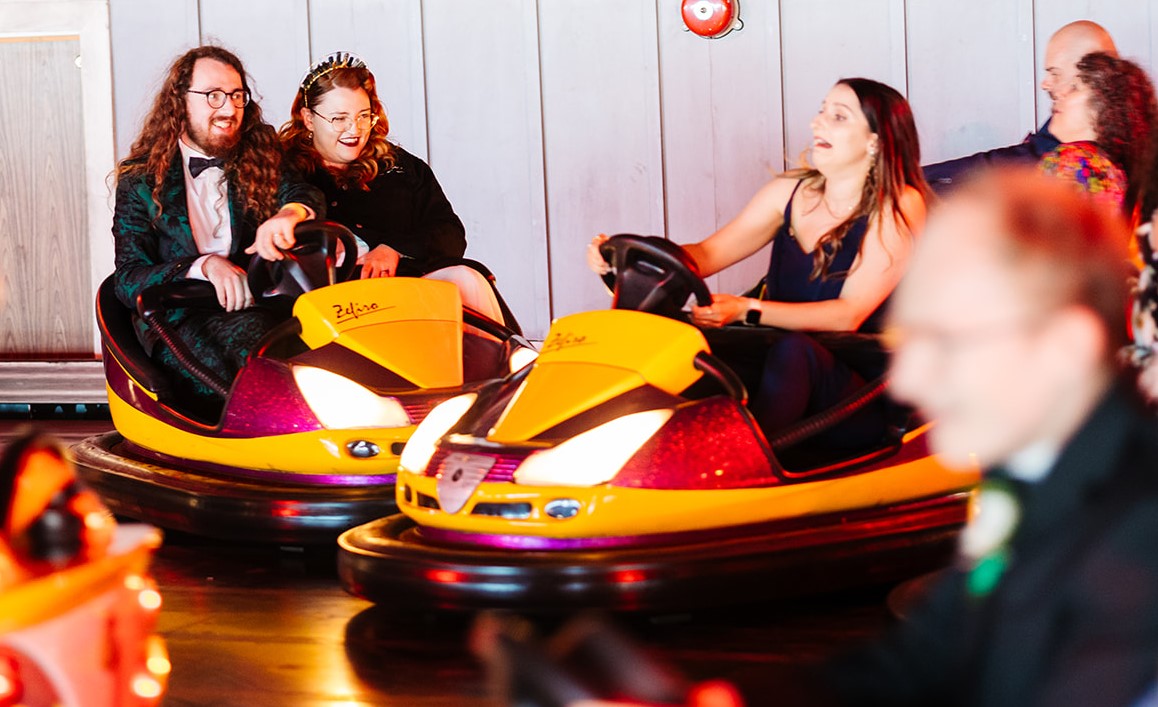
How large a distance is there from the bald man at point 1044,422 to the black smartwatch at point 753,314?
179cm

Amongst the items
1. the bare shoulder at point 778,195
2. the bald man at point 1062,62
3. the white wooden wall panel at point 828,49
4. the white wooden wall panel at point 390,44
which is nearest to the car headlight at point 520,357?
the bare shoulder at point 778,195

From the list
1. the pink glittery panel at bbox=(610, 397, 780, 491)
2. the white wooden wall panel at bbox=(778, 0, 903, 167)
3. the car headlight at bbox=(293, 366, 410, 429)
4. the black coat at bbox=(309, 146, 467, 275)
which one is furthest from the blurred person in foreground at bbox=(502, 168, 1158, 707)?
the white wooden wall panel at bbox=(778, 0, 903, 167)

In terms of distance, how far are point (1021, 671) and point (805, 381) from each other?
159 centimetres

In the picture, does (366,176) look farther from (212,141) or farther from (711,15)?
(711,15)

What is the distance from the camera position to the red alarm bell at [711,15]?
5.05 m

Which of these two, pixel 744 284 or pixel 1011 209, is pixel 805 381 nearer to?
pixel 1011 209

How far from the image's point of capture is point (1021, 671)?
87 centimetres

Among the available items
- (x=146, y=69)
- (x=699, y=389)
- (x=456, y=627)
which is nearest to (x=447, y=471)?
(x=456, y=627)

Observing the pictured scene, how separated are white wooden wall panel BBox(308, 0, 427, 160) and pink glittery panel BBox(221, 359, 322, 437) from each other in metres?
2.67

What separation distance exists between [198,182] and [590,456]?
1577mm

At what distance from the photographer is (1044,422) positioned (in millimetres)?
858

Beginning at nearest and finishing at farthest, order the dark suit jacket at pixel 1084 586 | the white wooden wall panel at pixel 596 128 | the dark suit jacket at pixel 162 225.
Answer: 1. the dark suit jacket at pixel 1084 586
2. the dark suit jacket at pixel 162 225
3. the white wooden wall panel at pixel 596 128

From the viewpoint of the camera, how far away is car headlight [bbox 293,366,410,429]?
284 cm

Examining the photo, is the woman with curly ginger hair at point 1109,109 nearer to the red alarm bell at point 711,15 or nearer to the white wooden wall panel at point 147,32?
the red alarm bell at point 711,15
